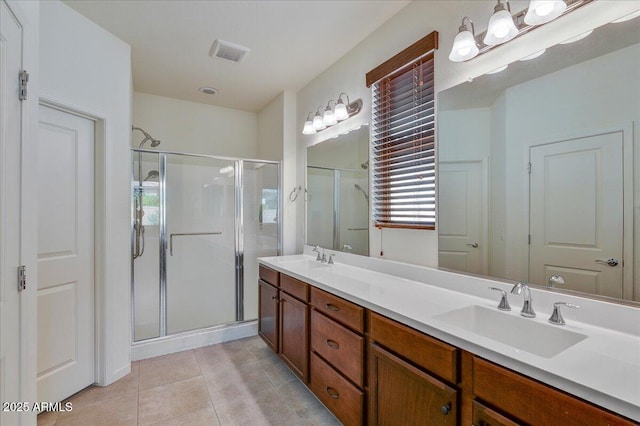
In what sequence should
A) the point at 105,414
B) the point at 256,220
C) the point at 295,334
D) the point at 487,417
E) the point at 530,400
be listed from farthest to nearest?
the point at 256,220 < the point at 295,334 < the point at 105,414 < the point at 487,417 < the point at 530,400

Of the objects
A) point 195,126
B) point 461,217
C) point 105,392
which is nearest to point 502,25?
point 461,217

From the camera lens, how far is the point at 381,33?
2223 millimetres

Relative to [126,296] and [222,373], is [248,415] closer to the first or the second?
[222,373]

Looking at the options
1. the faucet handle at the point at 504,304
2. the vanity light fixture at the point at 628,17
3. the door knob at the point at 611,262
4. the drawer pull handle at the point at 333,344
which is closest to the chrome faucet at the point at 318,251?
the drawer pull handle at the point at 333,344

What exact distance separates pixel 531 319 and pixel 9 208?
79.4 inches

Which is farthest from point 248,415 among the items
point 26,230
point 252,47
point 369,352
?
point 252,47

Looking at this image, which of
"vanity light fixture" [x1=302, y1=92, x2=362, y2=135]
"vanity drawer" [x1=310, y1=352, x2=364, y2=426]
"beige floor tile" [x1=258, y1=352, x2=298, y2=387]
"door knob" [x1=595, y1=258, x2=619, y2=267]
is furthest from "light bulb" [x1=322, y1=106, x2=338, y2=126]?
"beige floor tile" [x1=258, y1=352, x2=298, y2=387]

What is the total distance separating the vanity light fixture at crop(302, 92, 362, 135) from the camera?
246cm

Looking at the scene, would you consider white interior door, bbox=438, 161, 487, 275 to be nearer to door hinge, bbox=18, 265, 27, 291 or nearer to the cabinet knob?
the cabinet knob

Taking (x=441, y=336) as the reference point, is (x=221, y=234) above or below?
above

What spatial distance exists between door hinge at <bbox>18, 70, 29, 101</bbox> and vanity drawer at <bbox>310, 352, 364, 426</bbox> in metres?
1.90

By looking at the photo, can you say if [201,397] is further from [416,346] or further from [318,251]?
[416,346]

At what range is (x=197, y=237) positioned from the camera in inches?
124

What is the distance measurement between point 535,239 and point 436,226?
0.53m
